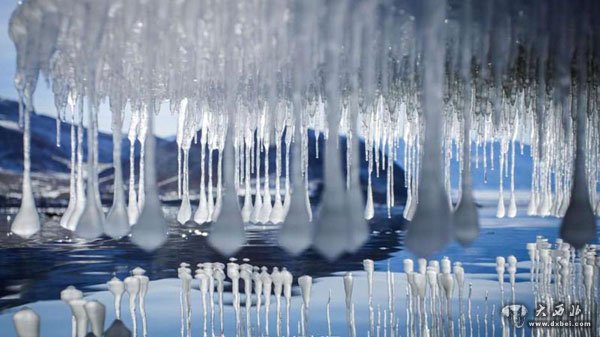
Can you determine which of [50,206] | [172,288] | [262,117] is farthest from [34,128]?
[262,117]

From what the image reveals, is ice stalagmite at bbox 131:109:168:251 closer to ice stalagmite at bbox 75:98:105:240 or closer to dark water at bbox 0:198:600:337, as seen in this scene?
ice stalagmite at bbox 75:98:105:240

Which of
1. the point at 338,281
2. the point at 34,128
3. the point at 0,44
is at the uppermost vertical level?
the point at 0,44

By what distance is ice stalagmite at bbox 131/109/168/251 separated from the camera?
97 centimetres

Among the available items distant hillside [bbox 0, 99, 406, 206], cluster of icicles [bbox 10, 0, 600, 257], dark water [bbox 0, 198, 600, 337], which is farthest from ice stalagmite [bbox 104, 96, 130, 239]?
dark water [bbox 0, 198, 600, 337]

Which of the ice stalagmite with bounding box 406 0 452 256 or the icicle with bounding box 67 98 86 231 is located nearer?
the ice stalagmite with bounding box 406 0 452 256

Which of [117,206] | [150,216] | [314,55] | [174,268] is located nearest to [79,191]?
[117,206]

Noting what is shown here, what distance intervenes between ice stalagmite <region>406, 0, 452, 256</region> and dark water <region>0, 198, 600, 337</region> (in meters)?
7.01

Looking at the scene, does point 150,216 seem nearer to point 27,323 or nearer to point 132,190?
Result: point 132,190

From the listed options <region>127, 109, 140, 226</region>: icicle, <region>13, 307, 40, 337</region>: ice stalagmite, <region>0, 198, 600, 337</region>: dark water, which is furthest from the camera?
<region>0, 198, 600, 337</region>: dark water

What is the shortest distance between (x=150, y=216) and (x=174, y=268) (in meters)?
8.57

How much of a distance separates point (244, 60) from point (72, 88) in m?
0.53

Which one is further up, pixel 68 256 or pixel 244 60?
pixel 244 60

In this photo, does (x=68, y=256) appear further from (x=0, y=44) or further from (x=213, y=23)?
(x=213, y=23)

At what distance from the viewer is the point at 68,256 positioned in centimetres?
877
